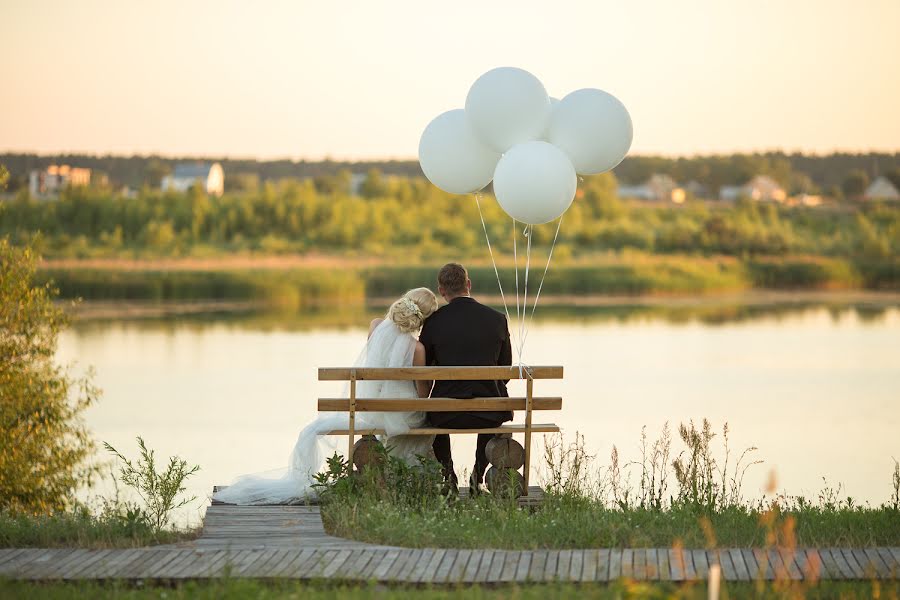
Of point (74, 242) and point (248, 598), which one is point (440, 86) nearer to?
point (74, 242)

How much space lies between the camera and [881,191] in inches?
2180

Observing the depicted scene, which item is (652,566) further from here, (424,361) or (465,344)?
(424,361)

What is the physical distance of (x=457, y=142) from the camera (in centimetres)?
718

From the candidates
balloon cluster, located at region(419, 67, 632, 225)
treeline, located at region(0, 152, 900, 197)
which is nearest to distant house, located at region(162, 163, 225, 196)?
treeline, located at region(0, 152, 900, 197)

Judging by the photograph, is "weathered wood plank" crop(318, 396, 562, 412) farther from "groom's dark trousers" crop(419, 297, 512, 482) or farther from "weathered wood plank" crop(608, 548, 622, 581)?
"weathered wood plank" crop(608, 548, 622, 581)

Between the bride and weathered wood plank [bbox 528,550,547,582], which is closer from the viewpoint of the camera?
weathered wood plank [bbox 528,550,547,582]

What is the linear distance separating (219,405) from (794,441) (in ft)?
24.8

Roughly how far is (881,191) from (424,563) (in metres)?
54.6

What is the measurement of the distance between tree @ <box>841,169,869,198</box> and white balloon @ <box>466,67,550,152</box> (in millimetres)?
50703

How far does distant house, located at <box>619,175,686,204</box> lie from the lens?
5862 centimetres

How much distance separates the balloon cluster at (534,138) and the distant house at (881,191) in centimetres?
5149

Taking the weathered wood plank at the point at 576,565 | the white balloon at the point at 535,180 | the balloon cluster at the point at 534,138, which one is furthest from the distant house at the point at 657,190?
the weathered wood plank at the point at 576,565

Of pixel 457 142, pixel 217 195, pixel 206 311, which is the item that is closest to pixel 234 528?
pixel 457 142

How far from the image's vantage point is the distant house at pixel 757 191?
55906 mm
